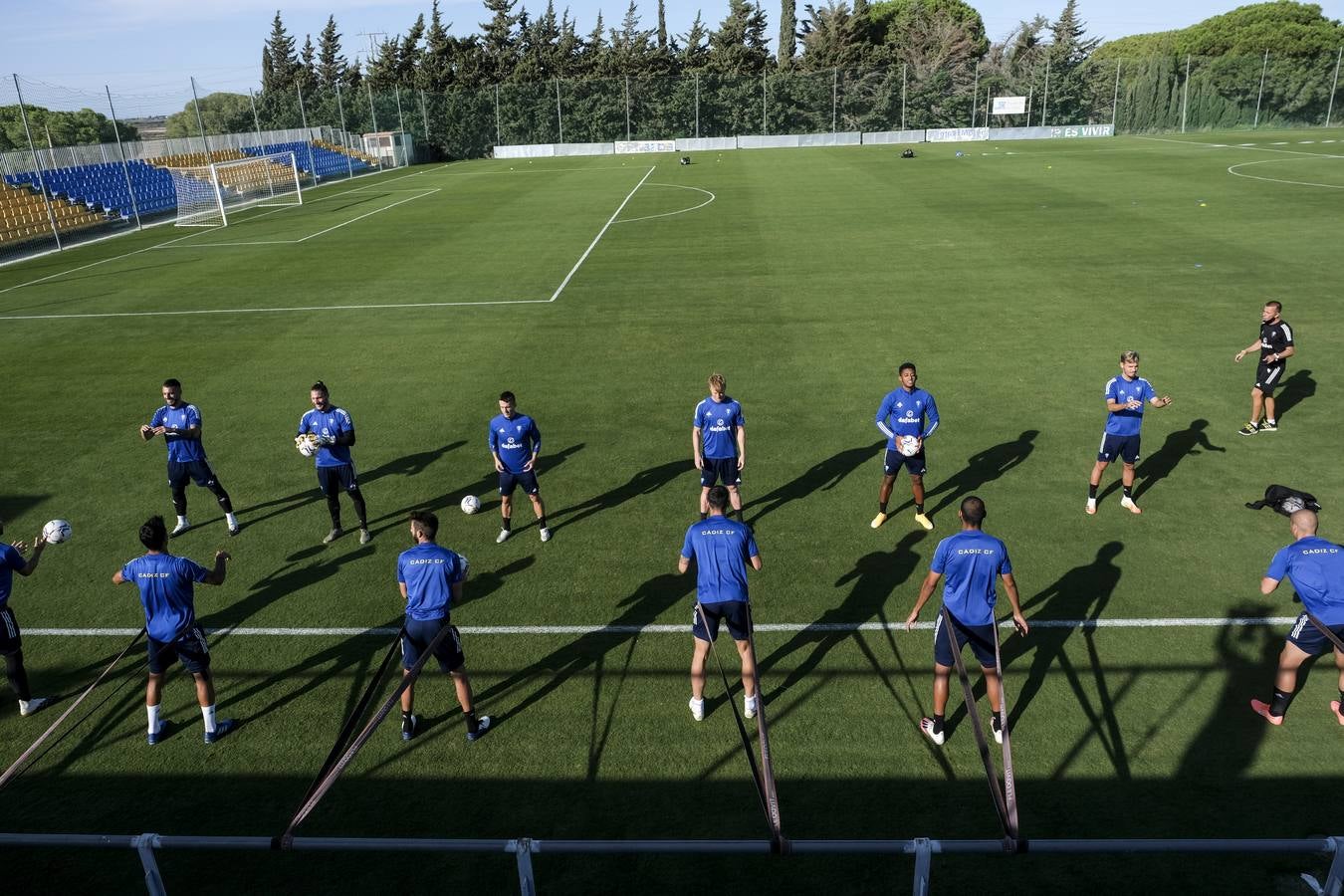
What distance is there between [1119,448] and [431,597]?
26.6 ft

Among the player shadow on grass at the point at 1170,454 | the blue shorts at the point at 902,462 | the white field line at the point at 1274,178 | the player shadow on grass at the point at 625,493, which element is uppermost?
the white field line at the point at 1274,178

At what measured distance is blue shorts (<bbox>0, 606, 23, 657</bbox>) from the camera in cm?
713

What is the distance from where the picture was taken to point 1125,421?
10125 millimetres

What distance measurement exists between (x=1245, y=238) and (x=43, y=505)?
27.9 meters

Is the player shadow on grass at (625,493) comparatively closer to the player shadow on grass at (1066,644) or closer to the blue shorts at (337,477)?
the blue shorts at (337,477)

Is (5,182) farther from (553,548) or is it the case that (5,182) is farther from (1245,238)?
(1245,238)

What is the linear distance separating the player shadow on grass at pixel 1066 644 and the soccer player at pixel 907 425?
182 centimetres

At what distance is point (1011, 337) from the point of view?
1672 cm

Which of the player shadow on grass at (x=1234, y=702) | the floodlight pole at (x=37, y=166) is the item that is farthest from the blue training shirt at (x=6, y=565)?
the floodlight pole at (x=37, y=166)

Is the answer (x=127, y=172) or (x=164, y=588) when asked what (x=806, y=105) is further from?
(x=164, y=588)

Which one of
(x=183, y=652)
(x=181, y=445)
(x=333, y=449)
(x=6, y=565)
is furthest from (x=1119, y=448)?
(x=6, y=565)

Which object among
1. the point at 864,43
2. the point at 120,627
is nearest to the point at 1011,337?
the point at 120,627

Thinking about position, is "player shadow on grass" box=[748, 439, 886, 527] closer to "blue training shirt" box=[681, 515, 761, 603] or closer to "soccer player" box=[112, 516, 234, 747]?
"blue training shirt" box=[681, 515, 761, 603]

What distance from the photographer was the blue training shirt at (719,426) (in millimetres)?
9961
